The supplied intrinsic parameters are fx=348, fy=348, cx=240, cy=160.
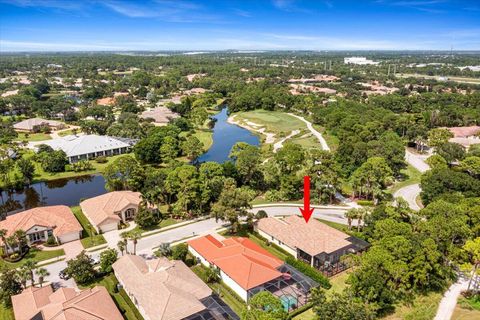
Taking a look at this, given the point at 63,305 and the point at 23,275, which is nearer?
the point at 63,305

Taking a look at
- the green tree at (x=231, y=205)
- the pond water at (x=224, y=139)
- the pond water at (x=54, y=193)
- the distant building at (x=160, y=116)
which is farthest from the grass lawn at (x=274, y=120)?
the green tree at (x=231, y=205)

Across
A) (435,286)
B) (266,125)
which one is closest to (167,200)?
(435,286)

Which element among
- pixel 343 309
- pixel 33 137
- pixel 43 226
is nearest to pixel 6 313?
pixel 43 226

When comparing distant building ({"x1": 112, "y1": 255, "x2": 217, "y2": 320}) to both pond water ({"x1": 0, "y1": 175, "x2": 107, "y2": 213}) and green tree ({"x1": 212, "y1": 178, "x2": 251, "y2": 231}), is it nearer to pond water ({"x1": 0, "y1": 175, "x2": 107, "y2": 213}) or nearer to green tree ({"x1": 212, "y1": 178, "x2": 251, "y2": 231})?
green tree ({"x1": 212, "y1": 178, "x2": 251, "y2": 231})

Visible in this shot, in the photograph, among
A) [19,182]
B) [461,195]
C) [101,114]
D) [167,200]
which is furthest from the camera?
[101,114]

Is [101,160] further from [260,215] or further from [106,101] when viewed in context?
[106,101]

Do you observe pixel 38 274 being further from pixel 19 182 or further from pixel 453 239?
pixel 453 239
